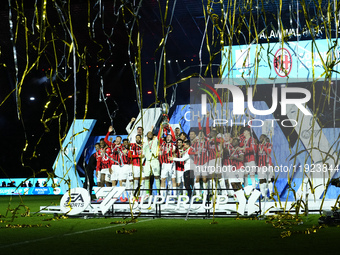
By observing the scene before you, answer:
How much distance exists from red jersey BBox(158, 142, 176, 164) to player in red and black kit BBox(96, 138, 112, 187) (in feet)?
5.21

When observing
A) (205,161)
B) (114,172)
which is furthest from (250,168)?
(114,172)

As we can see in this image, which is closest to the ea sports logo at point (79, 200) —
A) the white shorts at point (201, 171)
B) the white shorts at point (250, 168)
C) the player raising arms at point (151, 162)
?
the player raising arms at point (151, 162)

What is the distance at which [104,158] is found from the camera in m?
10.4

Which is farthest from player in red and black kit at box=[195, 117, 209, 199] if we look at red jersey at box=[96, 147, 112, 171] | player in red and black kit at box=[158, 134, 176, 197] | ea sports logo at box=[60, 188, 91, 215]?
ea sports logo at box=[60, 188, 91, 215]

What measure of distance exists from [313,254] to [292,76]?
7.88 meters

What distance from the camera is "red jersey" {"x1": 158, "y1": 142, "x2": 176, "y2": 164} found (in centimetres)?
931

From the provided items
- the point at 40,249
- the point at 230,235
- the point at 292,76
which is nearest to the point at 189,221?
the point at 230,235

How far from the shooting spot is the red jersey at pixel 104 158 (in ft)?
33.8

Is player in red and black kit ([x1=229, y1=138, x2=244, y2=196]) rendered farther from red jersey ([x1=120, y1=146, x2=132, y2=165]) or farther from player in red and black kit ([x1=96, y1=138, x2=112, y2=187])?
player in red and black kit ([x1=96, y1=138, x2=112, y2=187])

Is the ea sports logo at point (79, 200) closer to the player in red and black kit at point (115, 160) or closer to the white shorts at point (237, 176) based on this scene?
the player in red and black kit at point (115, 160)

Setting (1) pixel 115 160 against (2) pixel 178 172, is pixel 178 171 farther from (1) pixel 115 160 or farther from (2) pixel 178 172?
(1) pixel 115 160

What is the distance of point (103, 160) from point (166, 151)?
6.29 feet

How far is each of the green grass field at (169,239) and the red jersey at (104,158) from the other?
3.88 m

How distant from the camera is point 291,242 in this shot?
13.7ft
